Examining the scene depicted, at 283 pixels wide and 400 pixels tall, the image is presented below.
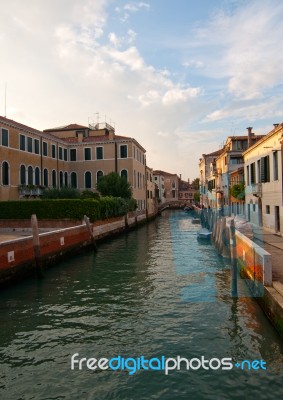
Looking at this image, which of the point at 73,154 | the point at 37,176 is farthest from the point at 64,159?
the point at 37,176

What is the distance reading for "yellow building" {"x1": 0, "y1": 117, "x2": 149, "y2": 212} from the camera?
82.3ft

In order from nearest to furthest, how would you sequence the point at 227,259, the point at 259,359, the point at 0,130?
1. the point at 259,359
2. the point at 227,259
3. the point at 0,130

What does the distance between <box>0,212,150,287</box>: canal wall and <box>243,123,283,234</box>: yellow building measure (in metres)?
9.22

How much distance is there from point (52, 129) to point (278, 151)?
30603 millimetres

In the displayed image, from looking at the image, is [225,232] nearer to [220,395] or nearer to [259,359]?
[259,359]

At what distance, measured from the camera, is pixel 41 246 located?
13.2 metres

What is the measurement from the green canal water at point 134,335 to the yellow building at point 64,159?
51.4 feet

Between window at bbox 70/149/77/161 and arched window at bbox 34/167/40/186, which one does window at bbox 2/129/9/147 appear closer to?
arched window at bbox 34/167/40/186

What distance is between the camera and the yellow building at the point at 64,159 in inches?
987

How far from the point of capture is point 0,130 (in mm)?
23984

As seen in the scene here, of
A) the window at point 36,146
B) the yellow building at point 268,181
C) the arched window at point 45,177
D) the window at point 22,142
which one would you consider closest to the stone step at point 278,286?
the yellow building at point 268,181

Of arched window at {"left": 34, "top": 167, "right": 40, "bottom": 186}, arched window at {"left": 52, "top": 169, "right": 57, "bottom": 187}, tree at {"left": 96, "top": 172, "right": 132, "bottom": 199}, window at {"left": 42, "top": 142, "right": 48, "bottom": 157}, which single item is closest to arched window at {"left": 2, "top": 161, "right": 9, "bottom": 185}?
arched window at {"left": 34, "top": 167, "right": 40, "bottom": 186}

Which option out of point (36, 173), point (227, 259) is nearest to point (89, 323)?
point (227, 259)

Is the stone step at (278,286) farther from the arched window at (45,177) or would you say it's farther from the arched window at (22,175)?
the arched window at (45,177)
